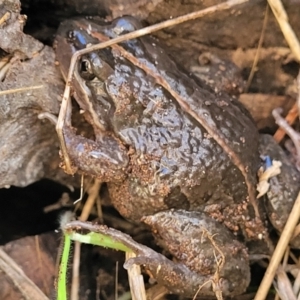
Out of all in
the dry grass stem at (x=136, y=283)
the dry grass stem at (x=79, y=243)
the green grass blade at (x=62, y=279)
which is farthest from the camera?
the dry grass stem at (x=79, y=243)

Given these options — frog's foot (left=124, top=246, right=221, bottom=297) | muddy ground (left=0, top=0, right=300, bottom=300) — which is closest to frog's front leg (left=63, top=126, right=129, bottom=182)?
muddy ground (left=0, top=0, right=300, bottom=300)

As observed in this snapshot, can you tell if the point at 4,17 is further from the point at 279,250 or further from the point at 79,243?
the point at 279,250

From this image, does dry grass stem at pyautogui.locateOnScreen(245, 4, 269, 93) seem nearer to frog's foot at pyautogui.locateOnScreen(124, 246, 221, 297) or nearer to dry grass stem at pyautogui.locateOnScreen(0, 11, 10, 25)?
frog's foot at pyautogui.locateOnScreen(124, 246, 221, 297)

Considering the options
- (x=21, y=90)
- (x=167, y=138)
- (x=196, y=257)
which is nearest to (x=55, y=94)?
(x=21, y=90)

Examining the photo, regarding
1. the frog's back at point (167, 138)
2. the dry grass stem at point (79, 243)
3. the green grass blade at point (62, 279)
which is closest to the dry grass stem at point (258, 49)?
the frog's back at point (167, 138)

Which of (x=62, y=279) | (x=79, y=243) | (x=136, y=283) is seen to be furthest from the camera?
(x=79, y=243)

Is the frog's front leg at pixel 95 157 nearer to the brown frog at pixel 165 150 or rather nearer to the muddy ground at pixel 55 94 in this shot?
the brown frog at pixel 165 150
